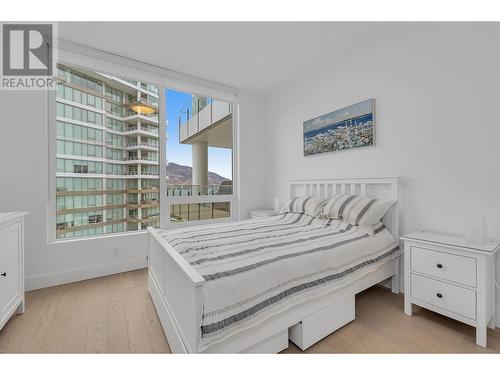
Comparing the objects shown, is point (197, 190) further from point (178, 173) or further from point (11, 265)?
point (11, 265)

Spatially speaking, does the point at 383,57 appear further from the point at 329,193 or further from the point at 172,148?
the point at 172,148

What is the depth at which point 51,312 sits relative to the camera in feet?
6.45

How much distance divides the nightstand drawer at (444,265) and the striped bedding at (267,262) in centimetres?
28

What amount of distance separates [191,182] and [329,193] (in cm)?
197

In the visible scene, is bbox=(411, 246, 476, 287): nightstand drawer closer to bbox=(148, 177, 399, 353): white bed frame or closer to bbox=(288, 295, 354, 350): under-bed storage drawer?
bbox=(148, 177, 399, 353): white bed frame

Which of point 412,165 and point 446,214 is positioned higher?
point 412,165

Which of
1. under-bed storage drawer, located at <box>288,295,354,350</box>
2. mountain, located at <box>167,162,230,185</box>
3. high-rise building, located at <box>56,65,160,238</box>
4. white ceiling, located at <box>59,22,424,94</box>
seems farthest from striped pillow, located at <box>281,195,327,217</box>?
high-rise building, located at <box>56,65,160,238</box>

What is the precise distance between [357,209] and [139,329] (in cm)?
210

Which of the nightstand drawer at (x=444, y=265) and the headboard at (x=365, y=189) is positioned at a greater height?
the headboard at (x=365, y=189)

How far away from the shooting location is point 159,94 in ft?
10.6

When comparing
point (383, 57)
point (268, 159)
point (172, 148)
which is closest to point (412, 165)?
point (383, 57)

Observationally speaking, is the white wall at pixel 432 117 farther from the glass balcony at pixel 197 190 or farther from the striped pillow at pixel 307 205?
the glass balcony at pixel 197 190

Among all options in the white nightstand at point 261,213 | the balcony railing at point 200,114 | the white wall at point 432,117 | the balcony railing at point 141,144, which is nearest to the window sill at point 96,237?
the balcony railing at point 141,144

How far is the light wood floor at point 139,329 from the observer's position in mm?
1525
